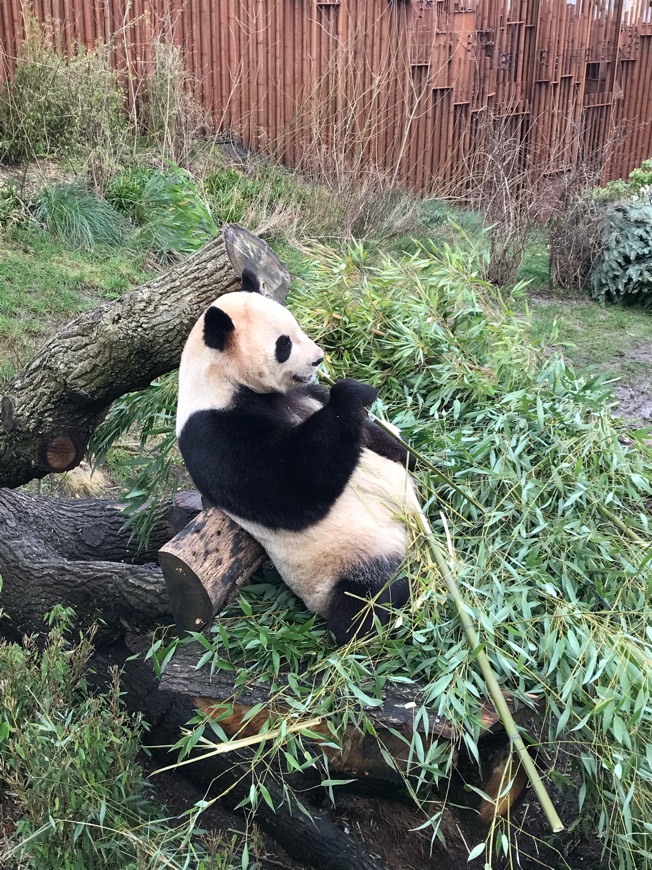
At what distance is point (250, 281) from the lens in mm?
3037

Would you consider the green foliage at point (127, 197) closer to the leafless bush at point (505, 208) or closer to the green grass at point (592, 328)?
the leafless bush at point (505, 208)

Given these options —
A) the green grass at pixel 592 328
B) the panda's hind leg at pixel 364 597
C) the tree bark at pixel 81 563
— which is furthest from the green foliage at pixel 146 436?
the green grass at pixel 592 328

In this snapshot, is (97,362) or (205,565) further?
(97,362)

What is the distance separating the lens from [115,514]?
408 cm

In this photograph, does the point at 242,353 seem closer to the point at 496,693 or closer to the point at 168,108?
the point at 496,693

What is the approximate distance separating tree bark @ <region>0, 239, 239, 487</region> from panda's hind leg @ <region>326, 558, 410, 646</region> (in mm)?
1203

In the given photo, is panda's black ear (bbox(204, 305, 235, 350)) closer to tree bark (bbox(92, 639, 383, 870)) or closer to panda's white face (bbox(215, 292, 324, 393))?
panda's white face (bbox(215, 292, 324, 393))

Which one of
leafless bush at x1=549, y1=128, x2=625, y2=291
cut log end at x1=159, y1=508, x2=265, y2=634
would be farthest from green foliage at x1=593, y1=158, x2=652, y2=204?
cut log end at x1=159, y1=508, x2=265, y2=634

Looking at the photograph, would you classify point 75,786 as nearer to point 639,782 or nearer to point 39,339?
point 639,782

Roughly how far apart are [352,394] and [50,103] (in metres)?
6.92

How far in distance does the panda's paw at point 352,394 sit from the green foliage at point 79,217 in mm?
5433

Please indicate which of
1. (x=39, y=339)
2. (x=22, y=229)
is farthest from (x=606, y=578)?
(x=22, y=229)

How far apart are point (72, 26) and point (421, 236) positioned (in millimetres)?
4470

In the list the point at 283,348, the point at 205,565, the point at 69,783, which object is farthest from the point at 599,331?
the point at 69,783
